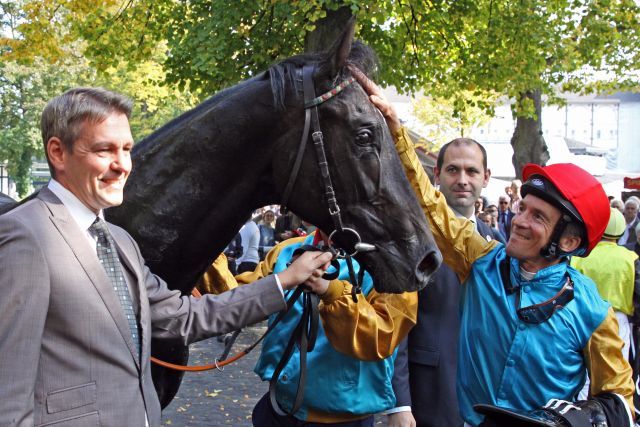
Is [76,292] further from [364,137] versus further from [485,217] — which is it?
[485,217]

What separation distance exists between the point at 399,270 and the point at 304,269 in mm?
377

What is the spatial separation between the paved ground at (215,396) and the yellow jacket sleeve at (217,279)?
143 inches

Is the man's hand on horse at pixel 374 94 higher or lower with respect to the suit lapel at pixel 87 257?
higher

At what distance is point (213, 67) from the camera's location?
11.0 meters

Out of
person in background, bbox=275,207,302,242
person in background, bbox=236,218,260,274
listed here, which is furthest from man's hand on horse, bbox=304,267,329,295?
person in background, bbox=236,218,260,274

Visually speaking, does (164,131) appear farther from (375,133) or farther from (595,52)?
(595,52)

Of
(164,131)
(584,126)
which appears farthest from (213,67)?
(584,126)

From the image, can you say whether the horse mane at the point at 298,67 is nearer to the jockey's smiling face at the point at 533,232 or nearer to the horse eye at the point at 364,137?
the horse eye at the point at 364,137

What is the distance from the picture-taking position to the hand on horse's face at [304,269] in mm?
2428

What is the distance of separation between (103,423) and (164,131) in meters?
1.36

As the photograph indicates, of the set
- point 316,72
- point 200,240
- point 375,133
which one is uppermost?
point 316,72

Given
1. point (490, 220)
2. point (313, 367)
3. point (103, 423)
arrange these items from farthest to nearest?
point (490, 220), point (313, 367), point (103, 423)

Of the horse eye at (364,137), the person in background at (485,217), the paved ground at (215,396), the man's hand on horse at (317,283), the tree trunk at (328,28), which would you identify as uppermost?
the tree trunk at (328,28)

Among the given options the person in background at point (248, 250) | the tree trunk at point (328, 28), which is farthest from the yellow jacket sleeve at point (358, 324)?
the person in background at point (248, 250)
